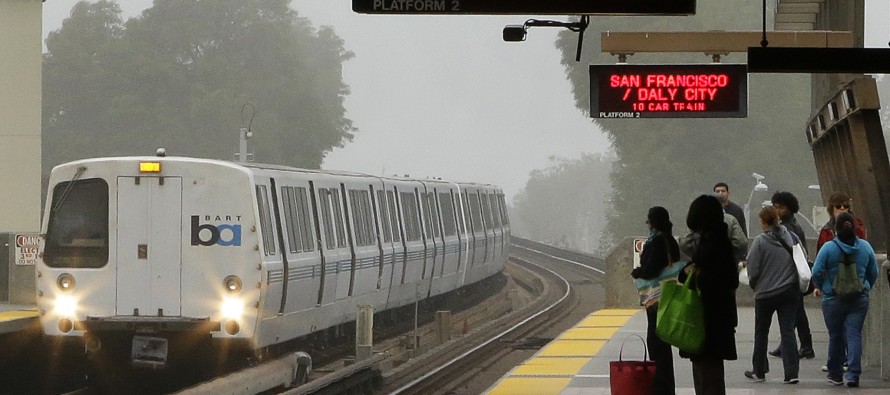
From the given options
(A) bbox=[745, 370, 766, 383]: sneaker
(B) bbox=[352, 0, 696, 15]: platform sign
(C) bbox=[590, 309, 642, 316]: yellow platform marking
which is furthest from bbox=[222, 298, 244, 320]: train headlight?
(C) bbox=[590, 309, 642, 316]: yellow platform marking

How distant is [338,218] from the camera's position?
20.7 metres

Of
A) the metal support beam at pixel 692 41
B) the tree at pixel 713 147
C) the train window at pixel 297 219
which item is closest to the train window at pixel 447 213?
the train window at pixel 297 219

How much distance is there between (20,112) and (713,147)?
42.5 m

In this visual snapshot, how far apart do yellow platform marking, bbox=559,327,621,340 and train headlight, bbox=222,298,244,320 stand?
4.31m

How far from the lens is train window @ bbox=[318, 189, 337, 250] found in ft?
65.2

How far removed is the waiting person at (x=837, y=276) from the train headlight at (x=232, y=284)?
6.57 metres

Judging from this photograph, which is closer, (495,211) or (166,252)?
(166,252)

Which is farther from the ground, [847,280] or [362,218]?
[362,218]

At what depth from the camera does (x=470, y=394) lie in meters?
17.5

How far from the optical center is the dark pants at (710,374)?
9477mm

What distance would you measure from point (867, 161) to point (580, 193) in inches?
6986

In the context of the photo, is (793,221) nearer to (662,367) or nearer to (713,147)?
(662,367)

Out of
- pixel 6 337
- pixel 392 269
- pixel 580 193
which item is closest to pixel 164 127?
pixel 392 269

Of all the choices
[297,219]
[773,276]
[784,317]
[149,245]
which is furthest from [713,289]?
[297,219]
